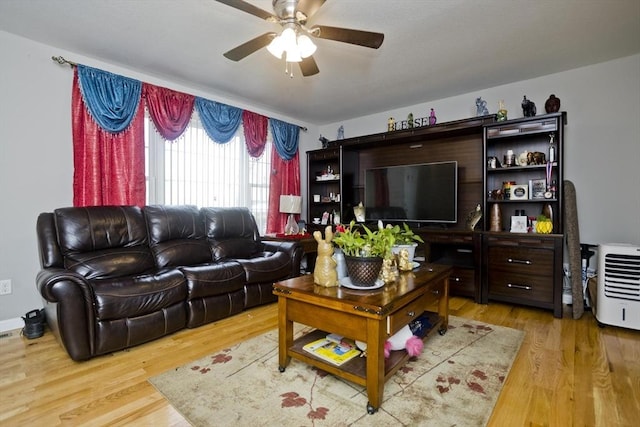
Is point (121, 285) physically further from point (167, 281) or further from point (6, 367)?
point (6, 367)

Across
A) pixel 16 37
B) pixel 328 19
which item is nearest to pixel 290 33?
pixel 328 19

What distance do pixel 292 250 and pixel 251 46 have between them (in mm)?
2008

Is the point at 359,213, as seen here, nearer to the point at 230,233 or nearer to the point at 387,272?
the point at 230,233

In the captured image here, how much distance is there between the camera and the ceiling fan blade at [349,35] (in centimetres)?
186

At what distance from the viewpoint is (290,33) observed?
1.88m

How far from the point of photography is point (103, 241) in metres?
2.54

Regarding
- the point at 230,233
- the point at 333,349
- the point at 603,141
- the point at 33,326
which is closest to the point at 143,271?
the point at 33,326

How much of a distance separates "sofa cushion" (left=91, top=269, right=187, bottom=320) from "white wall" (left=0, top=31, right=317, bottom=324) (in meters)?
1.16

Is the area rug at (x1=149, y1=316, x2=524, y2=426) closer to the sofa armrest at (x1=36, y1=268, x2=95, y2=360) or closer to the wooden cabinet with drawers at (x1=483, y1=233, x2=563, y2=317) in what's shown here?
the sofa armrest at (x1=36, y1=268, x2=95, y2=360)

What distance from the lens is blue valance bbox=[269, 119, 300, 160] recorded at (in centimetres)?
454

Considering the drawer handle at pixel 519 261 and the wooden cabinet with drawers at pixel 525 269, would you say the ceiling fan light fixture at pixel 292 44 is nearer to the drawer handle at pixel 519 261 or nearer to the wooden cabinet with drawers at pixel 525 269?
the wooden cabinet with drawers at pixel 525 269

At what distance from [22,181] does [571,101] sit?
17.4 feet

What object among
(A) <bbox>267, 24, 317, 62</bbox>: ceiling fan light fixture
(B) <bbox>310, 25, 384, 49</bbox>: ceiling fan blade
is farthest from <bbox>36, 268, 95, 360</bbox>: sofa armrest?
(B) <bbox>310, 25, 384, 49</bbox>: ceiling fan blade

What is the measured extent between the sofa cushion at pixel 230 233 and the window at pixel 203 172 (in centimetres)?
49
